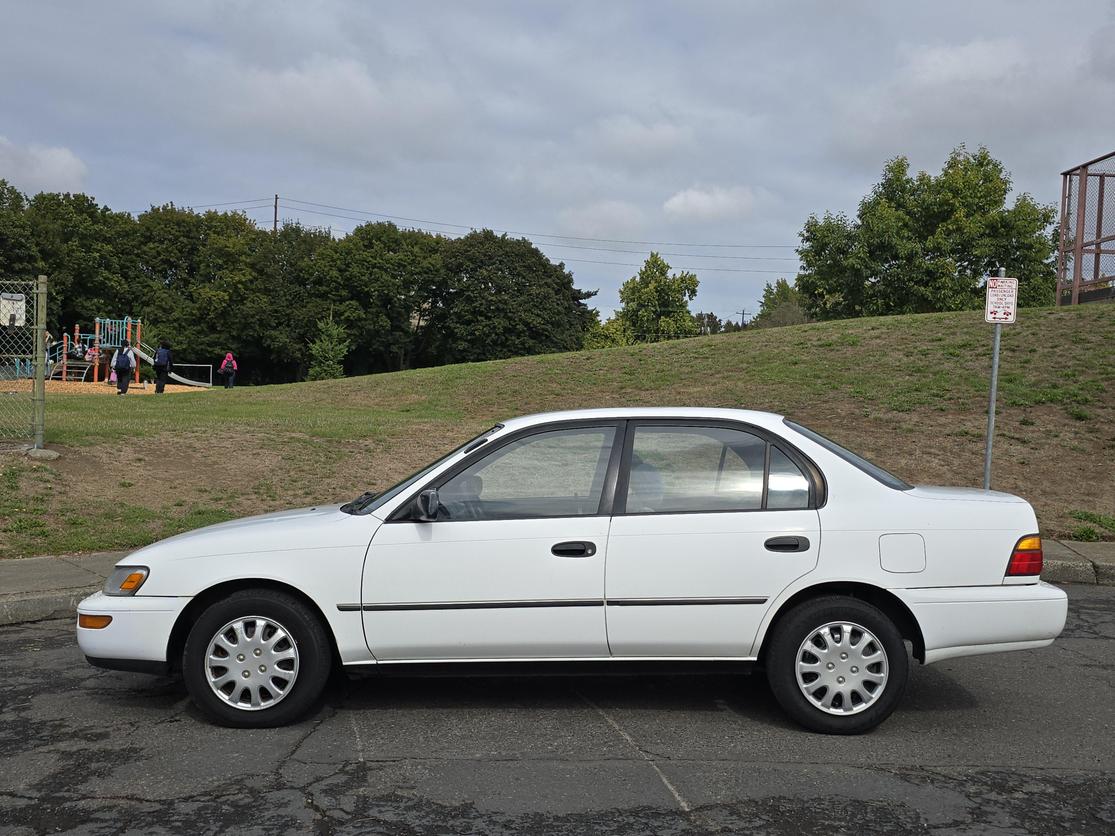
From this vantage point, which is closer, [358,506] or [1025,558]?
[1025,558]

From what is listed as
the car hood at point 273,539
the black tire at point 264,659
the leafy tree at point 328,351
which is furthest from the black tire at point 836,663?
the leafy tree at point 328,351

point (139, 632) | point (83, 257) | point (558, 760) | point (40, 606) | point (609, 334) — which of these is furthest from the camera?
point (609, 334)

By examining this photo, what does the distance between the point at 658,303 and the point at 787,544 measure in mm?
65922

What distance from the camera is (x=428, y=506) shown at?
4566 millimetres

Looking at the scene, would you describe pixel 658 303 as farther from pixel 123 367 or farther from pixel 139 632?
pixel 139 632

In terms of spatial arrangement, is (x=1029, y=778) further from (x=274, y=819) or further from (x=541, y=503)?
(x=274, y=819)

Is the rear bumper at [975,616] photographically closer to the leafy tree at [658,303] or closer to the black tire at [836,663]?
the black tire at [836,663]

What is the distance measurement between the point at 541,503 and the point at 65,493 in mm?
7562

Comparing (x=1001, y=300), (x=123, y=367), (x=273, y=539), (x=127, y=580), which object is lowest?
(x=127, y=580)

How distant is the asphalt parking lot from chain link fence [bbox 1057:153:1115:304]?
1779cm

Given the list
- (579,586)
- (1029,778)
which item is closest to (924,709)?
(1029,778)

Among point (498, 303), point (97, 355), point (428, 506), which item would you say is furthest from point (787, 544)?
point (498, 303)

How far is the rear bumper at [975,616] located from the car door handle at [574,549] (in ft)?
4.68

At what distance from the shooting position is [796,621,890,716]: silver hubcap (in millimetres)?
4520
